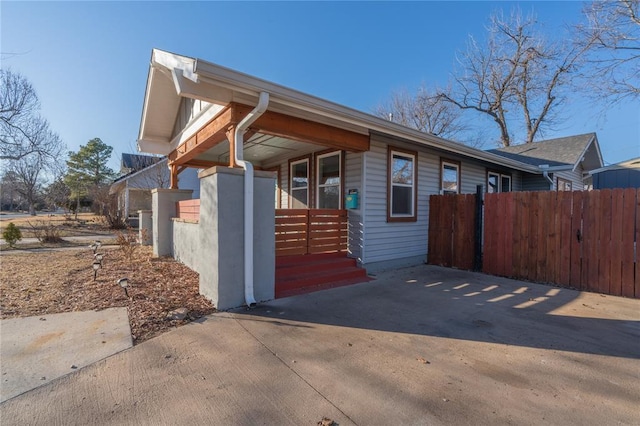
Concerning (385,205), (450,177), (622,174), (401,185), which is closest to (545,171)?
(450,177)

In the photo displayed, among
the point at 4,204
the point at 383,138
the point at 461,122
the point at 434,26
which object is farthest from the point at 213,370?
the point at 4,204

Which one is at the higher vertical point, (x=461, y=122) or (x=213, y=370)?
(x=461, y=122)

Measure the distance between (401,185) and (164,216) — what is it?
6.03 meters

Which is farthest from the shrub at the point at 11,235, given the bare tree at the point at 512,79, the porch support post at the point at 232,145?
the bare tree at the point at 512,79

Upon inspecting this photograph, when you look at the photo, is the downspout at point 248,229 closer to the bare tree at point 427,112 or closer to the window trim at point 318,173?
the window trim at point 318,173

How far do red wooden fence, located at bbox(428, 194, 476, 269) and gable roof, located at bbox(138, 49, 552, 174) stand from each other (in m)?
1.29

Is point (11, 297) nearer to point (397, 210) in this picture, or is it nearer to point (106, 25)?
point (106, 25)

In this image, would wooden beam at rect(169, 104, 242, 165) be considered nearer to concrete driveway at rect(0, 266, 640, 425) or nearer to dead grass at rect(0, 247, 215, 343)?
dead grass at rect(0, 247, 215, 343)

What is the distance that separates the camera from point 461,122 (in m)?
22.1

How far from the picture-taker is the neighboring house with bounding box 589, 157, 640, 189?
1153cm

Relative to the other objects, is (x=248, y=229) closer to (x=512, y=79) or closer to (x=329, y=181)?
(x=329, y=181)

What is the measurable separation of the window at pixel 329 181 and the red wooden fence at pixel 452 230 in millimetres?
2554

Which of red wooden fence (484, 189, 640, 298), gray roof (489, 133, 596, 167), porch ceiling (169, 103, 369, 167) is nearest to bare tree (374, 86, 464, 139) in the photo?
gray roof (489, 133, 596, 167)

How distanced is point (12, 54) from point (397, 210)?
11.2 metres
